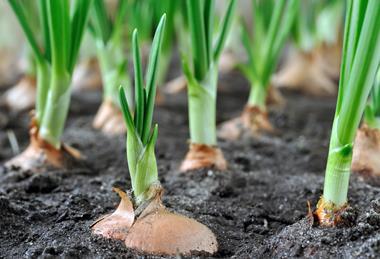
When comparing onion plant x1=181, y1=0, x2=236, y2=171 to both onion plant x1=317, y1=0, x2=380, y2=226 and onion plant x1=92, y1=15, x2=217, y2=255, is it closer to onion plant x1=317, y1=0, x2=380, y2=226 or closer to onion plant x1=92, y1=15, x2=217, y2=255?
onion plant x1=92, y1=15, x2=217, y2=255

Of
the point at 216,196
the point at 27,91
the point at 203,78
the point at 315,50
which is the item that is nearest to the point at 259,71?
the point at 203,78

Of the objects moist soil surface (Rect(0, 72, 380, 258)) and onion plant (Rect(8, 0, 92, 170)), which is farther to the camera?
onion plant (Rect(8, 0, 92, 170))

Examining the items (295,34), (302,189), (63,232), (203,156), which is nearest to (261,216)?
(302,189)

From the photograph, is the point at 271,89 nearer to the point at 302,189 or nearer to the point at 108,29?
the point at 108,29

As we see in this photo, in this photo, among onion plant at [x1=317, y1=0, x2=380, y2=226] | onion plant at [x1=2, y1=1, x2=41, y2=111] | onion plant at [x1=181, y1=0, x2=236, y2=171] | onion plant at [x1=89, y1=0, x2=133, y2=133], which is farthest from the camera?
onion plant at [x1=2, y1=1, x2=41, y2=111]

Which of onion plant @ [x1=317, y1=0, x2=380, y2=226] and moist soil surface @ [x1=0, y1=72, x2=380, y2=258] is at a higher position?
onion plant @ [x1=317, y1=0, x2=380, y2=226]

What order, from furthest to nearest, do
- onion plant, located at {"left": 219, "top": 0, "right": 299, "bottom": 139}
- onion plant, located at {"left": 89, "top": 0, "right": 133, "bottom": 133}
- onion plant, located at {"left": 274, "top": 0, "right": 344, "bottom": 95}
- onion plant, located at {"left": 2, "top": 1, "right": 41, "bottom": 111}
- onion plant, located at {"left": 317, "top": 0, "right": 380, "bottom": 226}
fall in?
onion plant, located at {"left": 274, "top": 0, "right": 344, "bottom": 95} < onion plant, located at {"left": 2, "top": 1, "right": 41, "bottom": 111} < onion plant, located at {"left": 89, "top": 0, "right": 133, "bottom": 133} < onion plant, located at {"left": 219, "top": 0, "right": 299, "bottom": 139} < onion plant, located at {"left": 317, "top": 0, "right": 380, "bottom": 226}

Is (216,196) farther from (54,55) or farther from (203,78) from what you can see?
(54,55)

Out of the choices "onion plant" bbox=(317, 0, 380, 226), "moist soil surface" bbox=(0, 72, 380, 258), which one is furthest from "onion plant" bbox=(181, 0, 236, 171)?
"onion plant" bbox=(317, 0, 380, 226)
